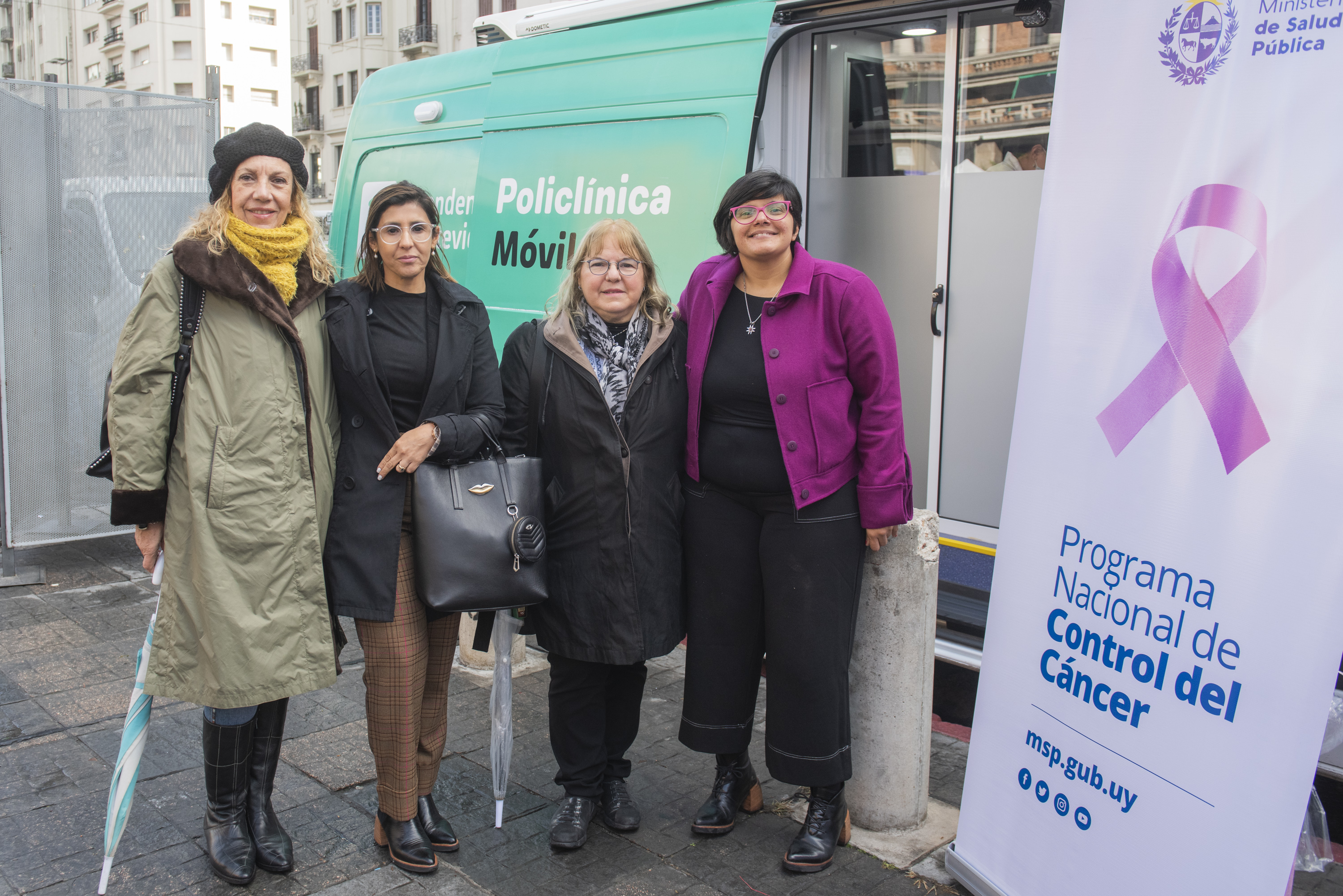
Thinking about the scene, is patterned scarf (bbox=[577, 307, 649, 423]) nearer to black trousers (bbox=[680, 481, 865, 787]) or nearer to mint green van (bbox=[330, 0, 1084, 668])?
black trousers (bbox=[680, 481, 865, 787])

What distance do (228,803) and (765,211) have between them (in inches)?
81.6

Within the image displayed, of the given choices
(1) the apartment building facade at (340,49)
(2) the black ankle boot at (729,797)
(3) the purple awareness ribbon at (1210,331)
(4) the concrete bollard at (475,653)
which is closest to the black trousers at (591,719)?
(2) the black ankle boot at (729,797)

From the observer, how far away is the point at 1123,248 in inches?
89.7

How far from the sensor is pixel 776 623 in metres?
2.89

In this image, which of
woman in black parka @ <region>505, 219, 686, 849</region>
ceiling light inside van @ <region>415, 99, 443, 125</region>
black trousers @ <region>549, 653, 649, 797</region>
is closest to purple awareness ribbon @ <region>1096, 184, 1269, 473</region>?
woman in black parka @ <region>505, 219, 686, 849</region>

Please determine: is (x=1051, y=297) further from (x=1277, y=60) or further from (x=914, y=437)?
(x=914, y=437)

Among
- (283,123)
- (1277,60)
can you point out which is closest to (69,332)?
(1277,60)

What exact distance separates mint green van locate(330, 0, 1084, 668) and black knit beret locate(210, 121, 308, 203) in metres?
1.89

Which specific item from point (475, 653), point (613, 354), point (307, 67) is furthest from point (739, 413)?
point (307, 67)

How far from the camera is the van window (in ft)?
18.9

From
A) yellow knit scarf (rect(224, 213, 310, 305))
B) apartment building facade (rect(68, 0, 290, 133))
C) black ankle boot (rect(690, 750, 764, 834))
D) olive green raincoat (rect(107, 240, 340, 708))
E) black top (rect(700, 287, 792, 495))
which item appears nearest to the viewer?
olive green raincoat (rect(107, 240, 340, 708))

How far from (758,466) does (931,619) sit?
695mm

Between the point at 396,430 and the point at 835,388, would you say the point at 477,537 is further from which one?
the point at 835,388

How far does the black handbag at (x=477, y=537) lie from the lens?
2.70 metres
